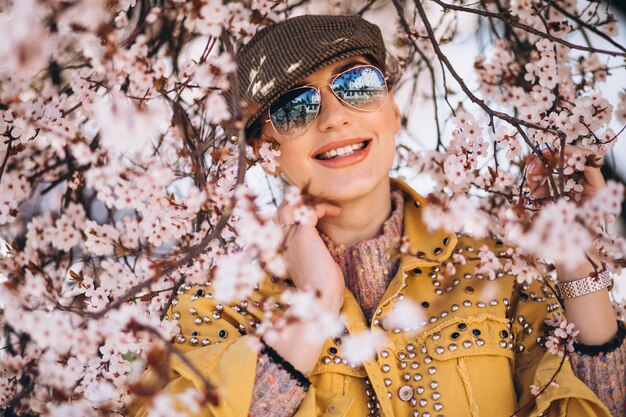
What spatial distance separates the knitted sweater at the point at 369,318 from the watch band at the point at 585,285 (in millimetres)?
139

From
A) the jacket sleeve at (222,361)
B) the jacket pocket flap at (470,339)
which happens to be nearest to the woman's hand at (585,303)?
the jacket pocket flap at (470,339)

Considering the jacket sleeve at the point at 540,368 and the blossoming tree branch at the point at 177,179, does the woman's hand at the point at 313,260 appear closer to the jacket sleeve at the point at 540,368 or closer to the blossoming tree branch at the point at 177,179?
the blossoming tree branch at the point at 177,179

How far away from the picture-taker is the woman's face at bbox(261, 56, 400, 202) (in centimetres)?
179

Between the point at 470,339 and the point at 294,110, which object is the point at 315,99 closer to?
the point at 294,110

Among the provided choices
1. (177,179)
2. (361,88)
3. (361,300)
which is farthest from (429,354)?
(177,179)

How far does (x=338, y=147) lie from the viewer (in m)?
1.81

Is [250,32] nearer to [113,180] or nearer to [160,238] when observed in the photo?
[160,238]

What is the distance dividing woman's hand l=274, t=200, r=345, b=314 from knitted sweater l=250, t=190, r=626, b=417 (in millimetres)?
117

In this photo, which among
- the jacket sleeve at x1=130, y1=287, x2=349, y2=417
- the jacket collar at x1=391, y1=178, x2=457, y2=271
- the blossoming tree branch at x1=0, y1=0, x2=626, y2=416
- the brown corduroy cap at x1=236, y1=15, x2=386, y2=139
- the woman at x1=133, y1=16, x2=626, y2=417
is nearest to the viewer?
the blossoming tree branch at x1=0, y1=0, x2=626, y2=416

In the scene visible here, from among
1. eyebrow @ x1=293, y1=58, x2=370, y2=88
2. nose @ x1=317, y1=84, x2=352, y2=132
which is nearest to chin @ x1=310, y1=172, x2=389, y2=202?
nose @ x1=317, y1=84, x2=352, y2=132

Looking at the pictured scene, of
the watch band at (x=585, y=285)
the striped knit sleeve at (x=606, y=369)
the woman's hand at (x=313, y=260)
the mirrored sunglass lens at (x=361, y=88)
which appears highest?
the mirrored sunglass lens at (x=361, y=88)

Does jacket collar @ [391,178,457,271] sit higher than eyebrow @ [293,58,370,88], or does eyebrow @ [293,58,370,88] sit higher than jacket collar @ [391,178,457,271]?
eyebrow @ [293,58,370,88]

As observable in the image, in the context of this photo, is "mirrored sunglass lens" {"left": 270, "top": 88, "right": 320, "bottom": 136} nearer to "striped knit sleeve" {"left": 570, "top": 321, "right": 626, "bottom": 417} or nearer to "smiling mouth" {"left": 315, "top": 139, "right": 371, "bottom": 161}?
"smiling mouth" {"left": 315, "top": 139, "right": 371, "bottom": 161}

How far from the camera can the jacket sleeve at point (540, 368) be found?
1.61 meters
